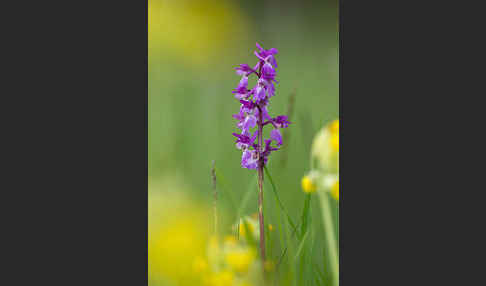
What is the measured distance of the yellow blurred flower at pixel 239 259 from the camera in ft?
11.8

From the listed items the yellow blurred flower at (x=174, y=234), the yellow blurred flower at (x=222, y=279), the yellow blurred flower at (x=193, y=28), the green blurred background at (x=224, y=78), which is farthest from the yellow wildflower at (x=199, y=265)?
the yellow blurred flower at (x=193, y=28)

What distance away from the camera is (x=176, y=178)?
13.5 ft

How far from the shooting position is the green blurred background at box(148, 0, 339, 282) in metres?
4.11

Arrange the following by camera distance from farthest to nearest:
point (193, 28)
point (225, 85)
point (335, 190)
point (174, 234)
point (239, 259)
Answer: point (193, 28)
point (225, 85)
point (335, 190)
point (174, 234)
point (239, 259)

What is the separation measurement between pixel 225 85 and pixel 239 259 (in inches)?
57.2

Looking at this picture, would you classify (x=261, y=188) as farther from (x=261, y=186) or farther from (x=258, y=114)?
(x=258, y=114)

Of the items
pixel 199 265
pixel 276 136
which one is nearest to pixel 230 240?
pixel 199 265

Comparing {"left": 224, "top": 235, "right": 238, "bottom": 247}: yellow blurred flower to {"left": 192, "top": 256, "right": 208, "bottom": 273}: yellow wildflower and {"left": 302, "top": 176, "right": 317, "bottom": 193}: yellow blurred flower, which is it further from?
{"left": 302, "top": 176, "right": 317, "bottom": 193}: yellow blurred flower

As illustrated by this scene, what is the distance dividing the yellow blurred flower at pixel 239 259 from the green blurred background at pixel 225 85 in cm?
39

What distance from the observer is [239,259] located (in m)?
3.60

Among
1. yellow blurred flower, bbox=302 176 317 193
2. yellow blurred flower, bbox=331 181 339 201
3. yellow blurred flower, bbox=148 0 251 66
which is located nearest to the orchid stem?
yellow blurred flower, bbox=302 176 317 193

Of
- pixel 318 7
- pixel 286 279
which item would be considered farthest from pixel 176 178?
pixel 318 7

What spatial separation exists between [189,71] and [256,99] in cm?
101

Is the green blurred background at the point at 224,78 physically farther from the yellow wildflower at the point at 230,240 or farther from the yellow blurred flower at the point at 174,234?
the yellow wildflower at the point at 230,240
